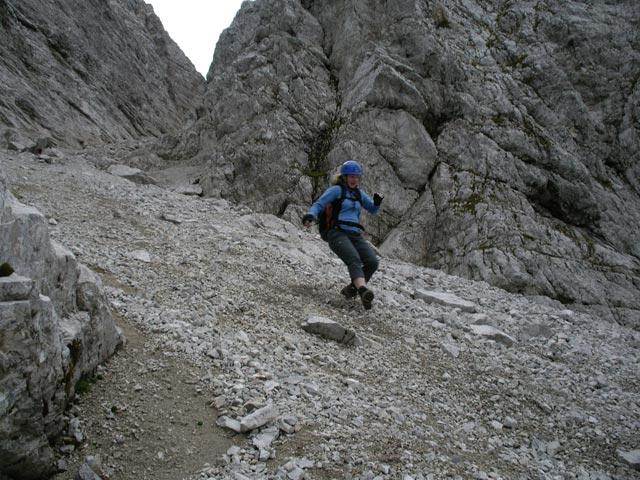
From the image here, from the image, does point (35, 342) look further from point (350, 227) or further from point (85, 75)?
point (85, 75)

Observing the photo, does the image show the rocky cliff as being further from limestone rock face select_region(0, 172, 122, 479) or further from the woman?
the woman

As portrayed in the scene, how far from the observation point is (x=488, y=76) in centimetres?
3216

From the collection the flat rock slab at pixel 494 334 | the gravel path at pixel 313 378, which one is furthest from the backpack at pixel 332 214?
the flat rock slab at pixel 494 334

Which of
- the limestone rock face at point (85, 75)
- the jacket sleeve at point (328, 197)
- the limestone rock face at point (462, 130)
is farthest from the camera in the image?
the limestone rock face at point (85, 75)

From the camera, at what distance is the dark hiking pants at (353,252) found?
10586 mm

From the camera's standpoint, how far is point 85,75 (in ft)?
165

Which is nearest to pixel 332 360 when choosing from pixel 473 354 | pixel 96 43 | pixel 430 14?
pixel 473 354

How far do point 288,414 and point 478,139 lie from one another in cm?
2690

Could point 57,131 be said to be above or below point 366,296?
below

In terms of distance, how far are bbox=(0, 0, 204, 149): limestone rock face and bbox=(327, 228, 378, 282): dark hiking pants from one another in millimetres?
24619

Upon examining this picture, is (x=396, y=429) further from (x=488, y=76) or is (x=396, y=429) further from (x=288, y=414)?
(x=488, y=76)

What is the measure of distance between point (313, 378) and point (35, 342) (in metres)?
3.98

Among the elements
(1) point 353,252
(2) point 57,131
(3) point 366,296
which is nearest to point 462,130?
(1) point 353,252

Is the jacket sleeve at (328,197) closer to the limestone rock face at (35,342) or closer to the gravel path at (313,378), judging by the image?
the gravel path at (313,378)
